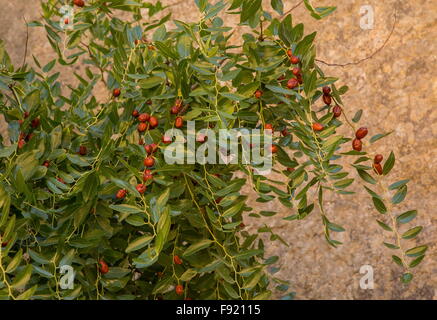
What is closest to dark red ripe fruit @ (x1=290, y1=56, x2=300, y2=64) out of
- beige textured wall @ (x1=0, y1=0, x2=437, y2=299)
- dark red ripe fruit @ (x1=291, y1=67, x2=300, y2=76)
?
dark red ripe fruit @ (x1=291, y1=67, x2=300, y2=76)

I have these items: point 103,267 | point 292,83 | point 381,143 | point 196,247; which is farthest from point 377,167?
point 381,143

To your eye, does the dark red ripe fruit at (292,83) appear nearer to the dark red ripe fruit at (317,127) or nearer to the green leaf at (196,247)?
the dark red ripe fruit at (317,127)

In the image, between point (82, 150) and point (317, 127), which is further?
point (82, 150)

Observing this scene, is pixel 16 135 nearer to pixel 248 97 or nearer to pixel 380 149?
pixel 248 97

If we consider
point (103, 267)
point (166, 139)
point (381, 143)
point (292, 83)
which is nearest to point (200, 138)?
point (166, 139)

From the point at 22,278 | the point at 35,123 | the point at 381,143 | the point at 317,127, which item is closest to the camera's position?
the point at 22,278

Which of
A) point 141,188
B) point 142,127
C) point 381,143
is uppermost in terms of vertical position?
point 381,143

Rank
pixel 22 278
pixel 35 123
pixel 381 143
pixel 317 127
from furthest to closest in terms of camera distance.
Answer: pixel 381 143 < pixel 35 123 < pixel 317 127 < pixel 22 278

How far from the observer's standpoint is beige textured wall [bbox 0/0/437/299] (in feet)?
5.20

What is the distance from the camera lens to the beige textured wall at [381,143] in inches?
62.4

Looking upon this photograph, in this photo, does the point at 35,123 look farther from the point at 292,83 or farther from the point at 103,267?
the point at 292,83

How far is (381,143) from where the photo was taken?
1.63 metres

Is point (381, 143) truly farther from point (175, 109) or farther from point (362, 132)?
point (175, 109)

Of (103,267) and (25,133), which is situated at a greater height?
(25,133)
